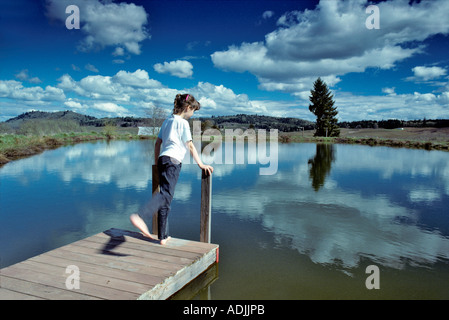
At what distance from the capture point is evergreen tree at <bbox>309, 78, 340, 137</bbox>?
3922 centimetres

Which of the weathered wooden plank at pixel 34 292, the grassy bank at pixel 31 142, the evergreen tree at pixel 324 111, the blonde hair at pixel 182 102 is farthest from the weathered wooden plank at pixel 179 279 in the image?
the evergreen tree at pixel 324 111

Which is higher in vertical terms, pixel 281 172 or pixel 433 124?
pixel 433 124

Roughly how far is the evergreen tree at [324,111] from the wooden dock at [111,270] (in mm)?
38421

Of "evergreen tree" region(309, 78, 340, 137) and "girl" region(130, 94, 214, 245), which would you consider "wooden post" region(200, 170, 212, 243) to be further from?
"evergreen tree" region(309, 78, 340, 137)

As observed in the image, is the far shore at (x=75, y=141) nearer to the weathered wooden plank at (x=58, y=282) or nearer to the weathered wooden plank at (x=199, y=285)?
the weathered wooden plank at (x=58, y=282)

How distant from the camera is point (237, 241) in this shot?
13.7 feet

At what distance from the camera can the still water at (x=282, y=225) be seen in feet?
→ 10.2

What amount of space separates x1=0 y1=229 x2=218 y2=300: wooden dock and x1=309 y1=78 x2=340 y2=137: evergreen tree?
38.4 m

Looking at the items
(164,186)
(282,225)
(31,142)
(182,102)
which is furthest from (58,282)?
(31,142)

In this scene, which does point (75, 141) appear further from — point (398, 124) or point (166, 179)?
point (398, 124)

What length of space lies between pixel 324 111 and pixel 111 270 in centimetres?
4058
